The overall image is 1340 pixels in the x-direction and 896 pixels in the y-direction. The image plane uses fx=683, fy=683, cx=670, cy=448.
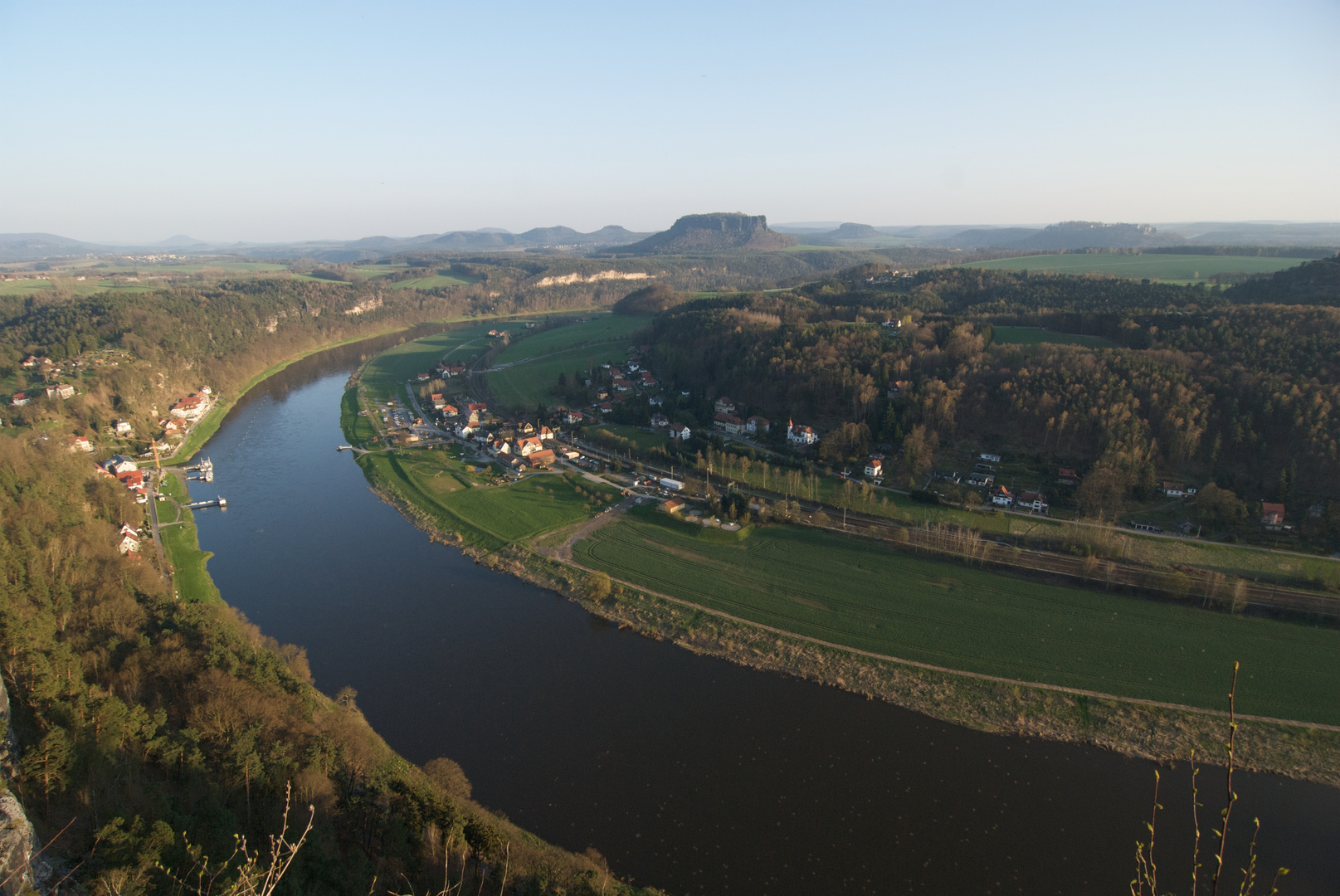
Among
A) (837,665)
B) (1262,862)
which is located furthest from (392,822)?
(1262,862)

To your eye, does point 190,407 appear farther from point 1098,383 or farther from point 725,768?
point 1098,383

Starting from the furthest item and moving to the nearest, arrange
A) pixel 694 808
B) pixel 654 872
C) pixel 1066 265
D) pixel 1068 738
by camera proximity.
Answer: pixel 1066 265 → pixel 1068 738 → pixel 694 808 → pixel 654 872

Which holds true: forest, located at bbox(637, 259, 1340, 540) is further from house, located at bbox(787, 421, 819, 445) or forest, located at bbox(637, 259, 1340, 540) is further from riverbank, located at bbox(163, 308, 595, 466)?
riverbank, located at bbox(163, 308, 595, 466)

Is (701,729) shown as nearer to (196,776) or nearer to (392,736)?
(392,736)

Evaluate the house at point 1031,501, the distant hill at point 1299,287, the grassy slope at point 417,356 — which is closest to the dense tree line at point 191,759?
the house at point 1031,501

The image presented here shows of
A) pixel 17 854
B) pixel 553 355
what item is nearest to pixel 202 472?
pixel 17 854
